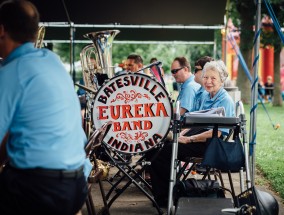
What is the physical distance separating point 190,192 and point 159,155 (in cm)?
95

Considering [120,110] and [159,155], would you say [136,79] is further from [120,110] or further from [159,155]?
[159,155]

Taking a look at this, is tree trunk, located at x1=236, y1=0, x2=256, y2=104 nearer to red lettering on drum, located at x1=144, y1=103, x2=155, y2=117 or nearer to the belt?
red lettering on drum, located at x1=144, y1=103, x2=155, y2=117

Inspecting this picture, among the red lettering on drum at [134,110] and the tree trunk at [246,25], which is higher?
the tree trunk at [246,25]

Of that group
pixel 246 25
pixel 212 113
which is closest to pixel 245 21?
pixel 246 25

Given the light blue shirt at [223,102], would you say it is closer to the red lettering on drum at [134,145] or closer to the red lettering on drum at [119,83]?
the red lettering on drum at [134,145]

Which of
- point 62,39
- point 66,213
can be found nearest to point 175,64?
point 66,213

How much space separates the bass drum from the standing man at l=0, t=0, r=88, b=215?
266cm

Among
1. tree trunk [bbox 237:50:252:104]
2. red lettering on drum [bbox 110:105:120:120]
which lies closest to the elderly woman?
red lettering on drum [bbox 110:105:120:120]

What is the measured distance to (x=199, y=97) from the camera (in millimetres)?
6863

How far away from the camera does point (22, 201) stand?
3.06 meters

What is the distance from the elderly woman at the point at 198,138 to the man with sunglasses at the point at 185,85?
0.40 metres

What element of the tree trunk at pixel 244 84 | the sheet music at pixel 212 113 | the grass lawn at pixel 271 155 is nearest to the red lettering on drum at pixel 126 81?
the sheet music at pixel 212 113

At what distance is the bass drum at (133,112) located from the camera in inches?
228

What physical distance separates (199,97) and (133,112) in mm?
1221
